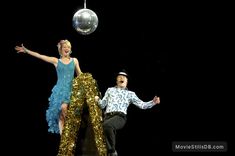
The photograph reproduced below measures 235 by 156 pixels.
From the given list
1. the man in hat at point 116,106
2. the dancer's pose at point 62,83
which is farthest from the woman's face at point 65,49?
the man in hat at point 116,106

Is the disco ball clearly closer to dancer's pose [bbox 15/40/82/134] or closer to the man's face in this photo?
dancer's pose [bbox 15/40/82/134]

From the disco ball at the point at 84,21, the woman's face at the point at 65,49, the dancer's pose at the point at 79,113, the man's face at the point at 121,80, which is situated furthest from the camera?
the woman's face at the point at 65,49

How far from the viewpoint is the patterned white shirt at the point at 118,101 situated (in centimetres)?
670

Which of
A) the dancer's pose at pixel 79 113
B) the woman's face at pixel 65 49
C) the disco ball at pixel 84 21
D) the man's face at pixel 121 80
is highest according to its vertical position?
the disco ball at pixel 84 21

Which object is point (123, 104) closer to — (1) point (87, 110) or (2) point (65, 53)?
(1) point (87, 110)

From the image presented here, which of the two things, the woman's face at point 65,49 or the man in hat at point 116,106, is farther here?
the woman's face at point 65,49

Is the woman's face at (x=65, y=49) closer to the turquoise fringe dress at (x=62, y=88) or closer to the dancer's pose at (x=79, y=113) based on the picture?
the turquoise fringe dress at (x=62, y=88)

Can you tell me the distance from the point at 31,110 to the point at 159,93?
162cm

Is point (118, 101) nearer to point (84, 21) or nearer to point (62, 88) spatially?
point (62, 88)

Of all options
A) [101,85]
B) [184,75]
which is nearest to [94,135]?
[101,85]

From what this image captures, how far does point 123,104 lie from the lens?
673 cm

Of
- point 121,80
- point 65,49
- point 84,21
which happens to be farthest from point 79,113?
point 84,21

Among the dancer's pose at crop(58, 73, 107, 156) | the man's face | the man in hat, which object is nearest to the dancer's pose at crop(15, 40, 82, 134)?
the dancer's pose at crop(58, 73, 107, 156)

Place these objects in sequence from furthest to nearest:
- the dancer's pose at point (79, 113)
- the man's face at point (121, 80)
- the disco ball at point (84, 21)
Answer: the man's face at point (121, 80)
the dancer's pose at point (79, 113)
the disco ball at point (84, 21)
